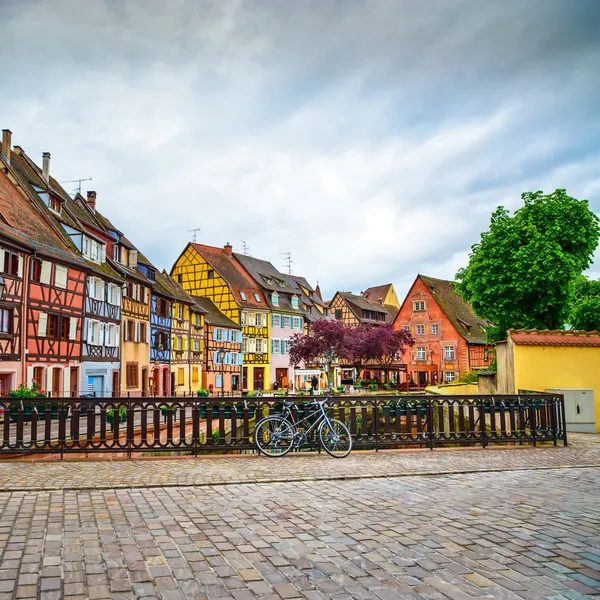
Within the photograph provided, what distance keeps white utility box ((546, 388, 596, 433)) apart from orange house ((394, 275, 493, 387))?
147 feet

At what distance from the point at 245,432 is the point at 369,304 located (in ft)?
244

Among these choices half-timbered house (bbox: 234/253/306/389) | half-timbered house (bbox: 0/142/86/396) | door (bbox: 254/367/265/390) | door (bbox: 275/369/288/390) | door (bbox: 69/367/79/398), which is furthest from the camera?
half-timbered house (bbox: 234/253/306/389)

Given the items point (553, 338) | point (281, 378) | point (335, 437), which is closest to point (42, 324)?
point (335, 437)

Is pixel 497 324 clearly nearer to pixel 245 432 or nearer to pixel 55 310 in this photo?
pixel 55 310

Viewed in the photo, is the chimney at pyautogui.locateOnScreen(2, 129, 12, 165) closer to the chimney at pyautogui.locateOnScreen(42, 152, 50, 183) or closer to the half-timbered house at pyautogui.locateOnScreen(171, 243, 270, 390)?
the chimney at pyautogui.locateOnScreen(42, 152, 50, 183)

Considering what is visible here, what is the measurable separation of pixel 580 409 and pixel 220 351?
127ft

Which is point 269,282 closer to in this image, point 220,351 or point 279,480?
point 220,351

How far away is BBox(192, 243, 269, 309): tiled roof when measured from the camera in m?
58.6

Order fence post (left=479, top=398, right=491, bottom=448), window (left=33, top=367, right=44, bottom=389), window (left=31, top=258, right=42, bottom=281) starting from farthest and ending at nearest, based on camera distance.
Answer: window (left=33, top=367, right=44, bottom=389), window (left=31, top=258, right=42, bottom=281), fence post (left=479, top=398, right=491, bottom=448)

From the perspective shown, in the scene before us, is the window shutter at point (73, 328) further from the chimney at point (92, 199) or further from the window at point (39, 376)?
the chimney at point (92, 199)

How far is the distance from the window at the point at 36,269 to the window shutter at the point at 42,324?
65.3 inches

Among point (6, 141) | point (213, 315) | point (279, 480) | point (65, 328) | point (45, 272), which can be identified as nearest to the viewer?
point (279, 480)

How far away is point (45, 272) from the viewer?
2755 cm

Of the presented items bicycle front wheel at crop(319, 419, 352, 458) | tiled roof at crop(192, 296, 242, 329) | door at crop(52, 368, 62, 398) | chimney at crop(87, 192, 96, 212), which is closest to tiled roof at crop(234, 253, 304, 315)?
tiled roof at crop(192, 296, 242, 329)
